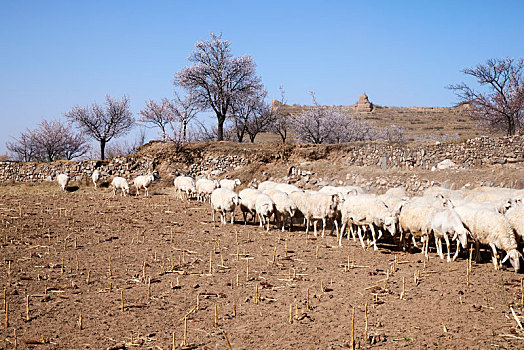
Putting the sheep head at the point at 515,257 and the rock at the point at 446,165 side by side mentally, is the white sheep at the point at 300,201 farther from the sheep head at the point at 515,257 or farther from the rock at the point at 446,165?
the rock at the point at 446,165

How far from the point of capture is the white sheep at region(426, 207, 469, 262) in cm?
915

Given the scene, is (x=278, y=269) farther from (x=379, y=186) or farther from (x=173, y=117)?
(x=173, y=117)

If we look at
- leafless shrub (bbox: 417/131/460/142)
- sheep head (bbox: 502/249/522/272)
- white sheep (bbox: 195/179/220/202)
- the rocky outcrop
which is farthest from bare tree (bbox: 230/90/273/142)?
the rocky outcrop

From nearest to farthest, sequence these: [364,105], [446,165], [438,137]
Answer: [446,165]
[438,137]
[364,105]

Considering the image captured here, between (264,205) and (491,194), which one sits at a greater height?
(491,194)

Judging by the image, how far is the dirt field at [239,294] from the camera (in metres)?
5.74

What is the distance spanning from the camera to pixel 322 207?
1253cm

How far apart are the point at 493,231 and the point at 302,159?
18.3m

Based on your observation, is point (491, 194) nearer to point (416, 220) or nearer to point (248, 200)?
point (416, 220)

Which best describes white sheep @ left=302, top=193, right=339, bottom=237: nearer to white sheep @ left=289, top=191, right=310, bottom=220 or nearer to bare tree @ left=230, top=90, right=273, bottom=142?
white sheep @ left=289, top=191, right=310, bottom=220

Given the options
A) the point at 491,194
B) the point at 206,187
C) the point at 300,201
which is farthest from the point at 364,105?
the point at 300,201

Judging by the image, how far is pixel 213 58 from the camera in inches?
1387

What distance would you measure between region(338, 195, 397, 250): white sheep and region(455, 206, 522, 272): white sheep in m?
1.77

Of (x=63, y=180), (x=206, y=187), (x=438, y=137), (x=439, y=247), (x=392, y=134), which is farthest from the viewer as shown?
(x=392, y=134)
